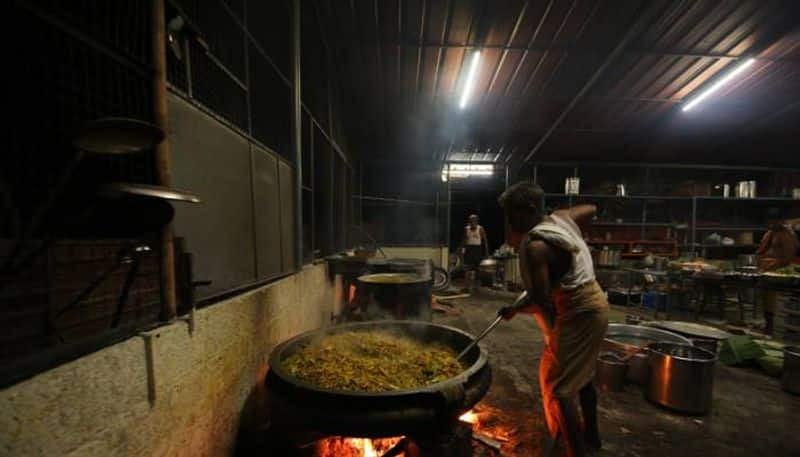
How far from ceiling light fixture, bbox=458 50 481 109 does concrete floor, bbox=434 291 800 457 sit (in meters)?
4.99

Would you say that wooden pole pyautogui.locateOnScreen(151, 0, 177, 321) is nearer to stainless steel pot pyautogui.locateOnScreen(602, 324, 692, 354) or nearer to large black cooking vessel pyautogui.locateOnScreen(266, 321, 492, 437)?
large black cooking vessel pyautogui.locateOnScreen(266, 321, 492, 437)

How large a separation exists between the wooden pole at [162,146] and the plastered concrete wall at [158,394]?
14cm

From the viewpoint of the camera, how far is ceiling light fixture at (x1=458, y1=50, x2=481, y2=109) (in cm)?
561

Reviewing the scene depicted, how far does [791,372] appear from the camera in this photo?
353 cm

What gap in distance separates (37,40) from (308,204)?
3.38 meters

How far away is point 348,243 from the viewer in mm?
7688

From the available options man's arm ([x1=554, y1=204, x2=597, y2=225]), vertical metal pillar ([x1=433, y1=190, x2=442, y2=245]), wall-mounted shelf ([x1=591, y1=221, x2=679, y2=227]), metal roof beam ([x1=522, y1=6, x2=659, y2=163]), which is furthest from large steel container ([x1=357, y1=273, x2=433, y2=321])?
wall-mounted shelf ([x1=591, y1=221, x2=679, y2=227])

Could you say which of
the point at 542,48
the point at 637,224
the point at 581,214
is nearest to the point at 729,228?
the point at 637,224

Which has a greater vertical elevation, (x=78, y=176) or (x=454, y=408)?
(x=78, y=176)

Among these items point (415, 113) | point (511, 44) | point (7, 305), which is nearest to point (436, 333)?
point (7, 305)

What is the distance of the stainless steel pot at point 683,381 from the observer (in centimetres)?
307

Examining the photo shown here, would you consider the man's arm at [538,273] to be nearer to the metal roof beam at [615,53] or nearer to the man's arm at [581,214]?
the man's arm at [581,214]

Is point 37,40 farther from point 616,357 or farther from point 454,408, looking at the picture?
point 616,357

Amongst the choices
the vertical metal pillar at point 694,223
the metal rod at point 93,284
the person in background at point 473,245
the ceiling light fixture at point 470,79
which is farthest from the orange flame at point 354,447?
the vertical metal pillar at point 694,223
